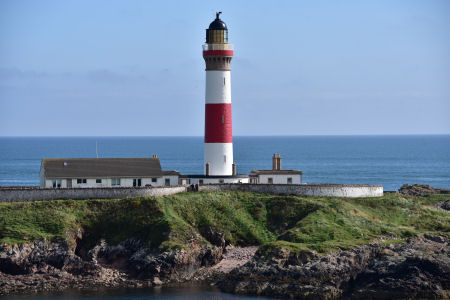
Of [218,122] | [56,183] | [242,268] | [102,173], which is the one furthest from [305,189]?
[56,183]

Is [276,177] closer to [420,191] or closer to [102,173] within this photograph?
[102,173]

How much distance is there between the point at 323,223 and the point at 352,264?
25.0 ft

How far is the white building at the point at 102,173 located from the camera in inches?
2822

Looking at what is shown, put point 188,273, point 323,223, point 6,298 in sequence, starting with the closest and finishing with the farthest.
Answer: point 6,298
point 188,273
point 323,223

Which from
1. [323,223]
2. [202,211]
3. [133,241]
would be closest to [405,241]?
[323,223]

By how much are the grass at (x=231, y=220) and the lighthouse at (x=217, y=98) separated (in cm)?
516

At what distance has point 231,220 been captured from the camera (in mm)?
→ 67375

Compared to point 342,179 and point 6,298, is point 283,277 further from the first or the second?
point 342,179

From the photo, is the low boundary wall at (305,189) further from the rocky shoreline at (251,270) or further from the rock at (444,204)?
the rocky shoreline at (251,270)

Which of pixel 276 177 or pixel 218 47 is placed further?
pixel 276 177

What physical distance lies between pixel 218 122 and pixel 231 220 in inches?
452

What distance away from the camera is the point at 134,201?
2608 inches

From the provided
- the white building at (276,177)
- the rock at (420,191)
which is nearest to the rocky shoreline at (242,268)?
the white building at (276,177)

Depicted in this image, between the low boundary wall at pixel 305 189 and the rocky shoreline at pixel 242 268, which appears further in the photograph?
the low boundary wall at pixel 305 189
